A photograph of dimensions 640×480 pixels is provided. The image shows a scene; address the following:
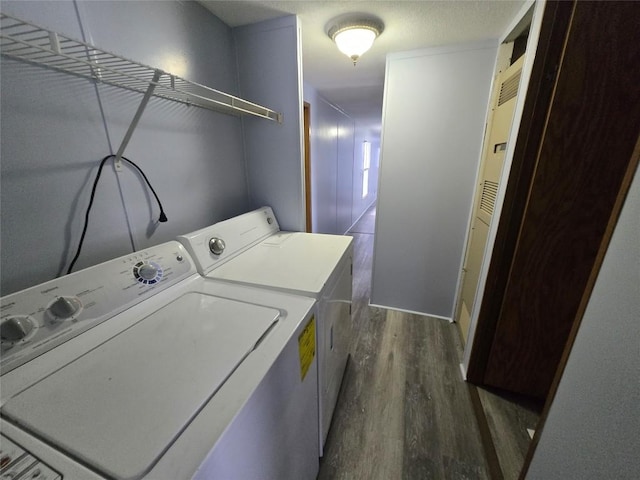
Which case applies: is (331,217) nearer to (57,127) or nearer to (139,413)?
(57,127)

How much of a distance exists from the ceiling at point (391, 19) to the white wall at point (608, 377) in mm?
1451

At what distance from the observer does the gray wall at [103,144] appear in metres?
0.76

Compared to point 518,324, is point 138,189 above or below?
above

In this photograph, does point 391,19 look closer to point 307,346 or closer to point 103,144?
point 103,144

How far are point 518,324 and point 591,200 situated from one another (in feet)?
2.44

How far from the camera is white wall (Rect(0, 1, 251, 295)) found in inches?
29.9

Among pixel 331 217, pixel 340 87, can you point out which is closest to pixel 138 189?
pixel 340 87

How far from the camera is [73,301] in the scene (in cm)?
74

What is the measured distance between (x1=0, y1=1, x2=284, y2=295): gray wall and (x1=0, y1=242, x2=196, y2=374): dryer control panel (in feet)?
0.61

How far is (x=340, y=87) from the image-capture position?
2996 millimetres

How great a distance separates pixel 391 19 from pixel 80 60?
1.60 m

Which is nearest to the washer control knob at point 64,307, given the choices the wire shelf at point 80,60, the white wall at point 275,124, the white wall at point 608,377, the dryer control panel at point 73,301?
the dryer control panel at point 73,301

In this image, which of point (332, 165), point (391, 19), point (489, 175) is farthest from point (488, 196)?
point (332, 165)

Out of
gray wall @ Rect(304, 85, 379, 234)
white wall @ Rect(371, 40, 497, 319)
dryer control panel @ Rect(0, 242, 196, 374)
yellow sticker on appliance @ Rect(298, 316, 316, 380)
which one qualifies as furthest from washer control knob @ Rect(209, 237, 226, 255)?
gray wall @ Rect(304, 85, 379, 234)
